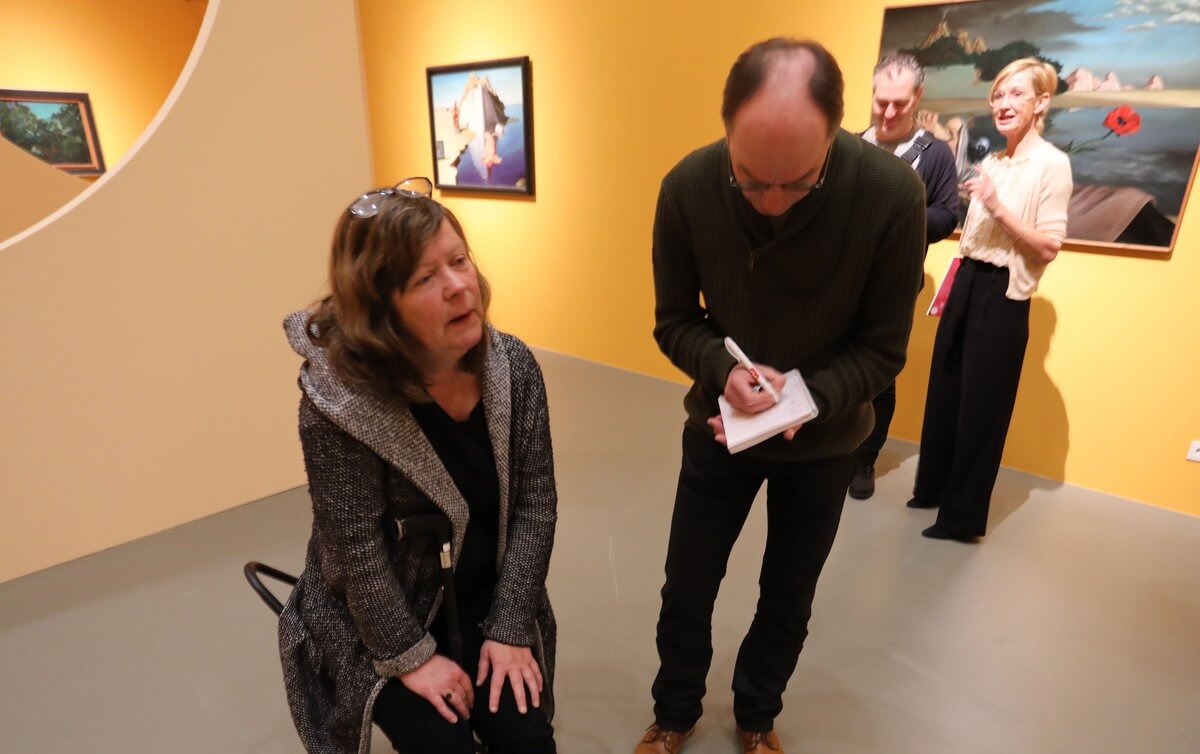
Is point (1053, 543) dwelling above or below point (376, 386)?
below

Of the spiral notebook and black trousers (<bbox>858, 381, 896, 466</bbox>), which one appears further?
black trousers (<bbox>858, 381, 896, 466</bbox>)

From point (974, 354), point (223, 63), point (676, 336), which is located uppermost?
point (223, 63)

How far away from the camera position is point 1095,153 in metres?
2.70

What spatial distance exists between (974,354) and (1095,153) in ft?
3.38

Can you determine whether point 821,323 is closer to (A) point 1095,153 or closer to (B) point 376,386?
(B) point 376,386

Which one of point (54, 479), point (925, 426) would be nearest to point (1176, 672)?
point (925, 426)

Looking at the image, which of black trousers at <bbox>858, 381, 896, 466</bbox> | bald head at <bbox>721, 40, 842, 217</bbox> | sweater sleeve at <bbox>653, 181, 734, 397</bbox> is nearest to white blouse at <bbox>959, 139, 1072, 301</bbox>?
black trousers at <bbox>858, 381, 896, 466</bbox>

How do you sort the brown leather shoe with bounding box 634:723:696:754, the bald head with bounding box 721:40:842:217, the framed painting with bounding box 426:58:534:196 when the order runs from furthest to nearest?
the framed painting with bounding box 426:58:534:196 < the brown leather shoe with bounding box 634:723:696:754 < the bald head with bounding box 721:40:842:217

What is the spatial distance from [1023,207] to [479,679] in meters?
2.27

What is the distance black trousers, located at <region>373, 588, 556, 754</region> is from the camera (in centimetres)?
115

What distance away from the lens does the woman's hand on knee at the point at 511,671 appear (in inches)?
47.9

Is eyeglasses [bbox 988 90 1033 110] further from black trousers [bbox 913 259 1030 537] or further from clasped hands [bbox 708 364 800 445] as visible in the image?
clasped hands [bbox 708 364 800 445]

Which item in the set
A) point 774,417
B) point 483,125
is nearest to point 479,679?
point 774,417

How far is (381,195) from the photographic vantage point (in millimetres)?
1102
